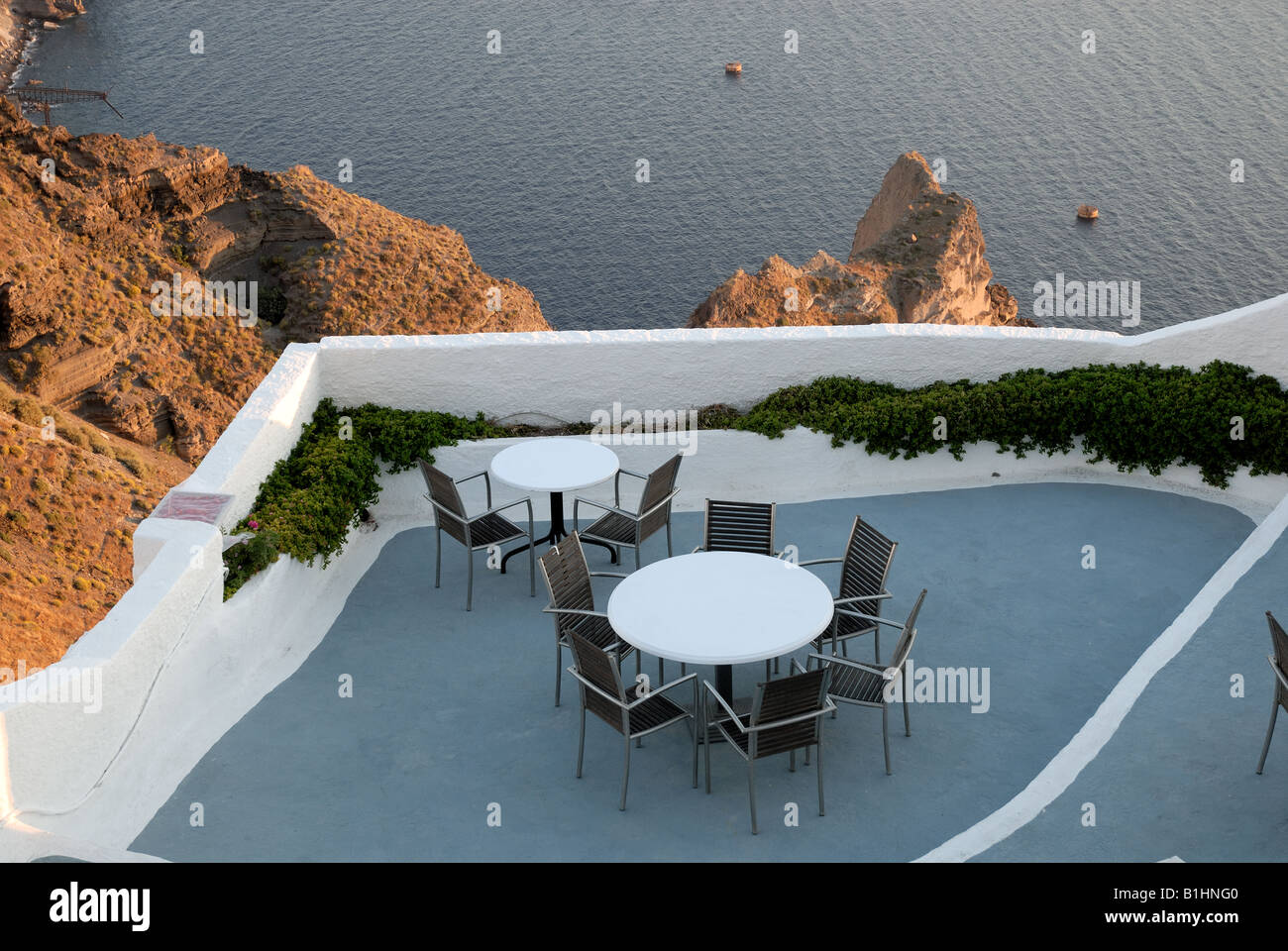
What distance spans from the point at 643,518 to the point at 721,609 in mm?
1966

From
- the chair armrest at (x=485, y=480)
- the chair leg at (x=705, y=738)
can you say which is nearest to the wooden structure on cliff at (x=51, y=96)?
the chair armrest at (x=485, y=480)

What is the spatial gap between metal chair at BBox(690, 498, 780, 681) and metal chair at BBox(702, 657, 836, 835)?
5.97 feet

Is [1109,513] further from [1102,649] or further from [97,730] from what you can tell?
[97,730]

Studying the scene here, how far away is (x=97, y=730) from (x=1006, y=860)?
15.4 ft

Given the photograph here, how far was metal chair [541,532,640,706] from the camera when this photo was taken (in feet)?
26.0

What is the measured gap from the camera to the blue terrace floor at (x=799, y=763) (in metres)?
6.71

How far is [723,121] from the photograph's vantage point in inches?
2571

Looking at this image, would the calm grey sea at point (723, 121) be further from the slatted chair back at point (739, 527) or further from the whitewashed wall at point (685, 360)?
the slatted chair back at point (739, 527)

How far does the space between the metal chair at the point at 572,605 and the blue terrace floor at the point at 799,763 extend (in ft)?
1.35

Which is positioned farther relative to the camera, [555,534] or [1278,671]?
[555,534]

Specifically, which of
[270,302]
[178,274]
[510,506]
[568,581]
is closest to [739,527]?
[568,581]

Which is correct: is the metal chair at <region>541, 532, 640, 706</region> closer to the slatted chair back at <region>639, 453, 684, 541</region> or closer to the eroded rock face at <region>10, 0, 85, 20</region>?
the slatted chair back at <region>639, 453, 684, 541</region>

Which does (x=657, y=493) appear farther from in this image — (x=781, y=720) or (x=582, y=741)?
(x=781, y=720)

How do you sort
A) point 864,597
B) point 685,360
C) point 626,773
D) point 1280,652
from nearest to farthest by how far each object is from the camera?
point 1280,652, point 626,773, point 864,597, point 685,360
